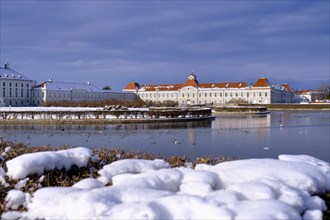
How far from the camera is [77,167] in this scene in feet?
21.7

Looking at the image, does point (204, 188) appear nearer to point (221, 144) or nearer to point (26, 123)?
point (221, 144)

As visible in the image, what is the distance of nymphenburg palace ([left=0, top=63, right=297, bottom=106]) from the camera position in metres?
89.0

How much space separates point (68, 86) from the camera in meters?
98.8

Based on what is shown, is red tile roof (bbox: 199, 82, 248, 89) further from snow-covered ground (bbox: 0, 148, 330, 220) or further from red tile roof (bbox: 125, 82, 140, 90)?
snow-covered ground (bbox: 0, 148, 330, 220)

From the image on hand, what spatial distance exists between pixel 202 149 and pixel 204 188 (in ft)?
30.8

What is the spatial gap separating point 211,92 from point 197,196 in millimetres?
106114

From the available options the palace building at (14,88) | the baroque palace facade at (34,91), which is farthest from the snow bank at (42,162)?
the palace building at (14,88)

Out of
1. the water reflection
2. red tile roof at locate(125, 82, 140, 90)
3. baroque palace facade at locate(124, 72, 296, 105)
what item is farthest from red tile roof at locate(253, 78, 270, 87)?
the water reflection

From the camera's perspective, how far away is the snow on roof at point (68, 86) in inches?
3691

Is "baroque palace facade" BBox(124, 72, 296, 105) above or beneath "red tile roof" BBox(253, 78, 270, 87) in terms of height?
beneath

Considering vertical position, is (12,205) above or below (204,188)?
below

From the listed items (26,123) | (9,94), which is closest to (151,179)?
(26,123)

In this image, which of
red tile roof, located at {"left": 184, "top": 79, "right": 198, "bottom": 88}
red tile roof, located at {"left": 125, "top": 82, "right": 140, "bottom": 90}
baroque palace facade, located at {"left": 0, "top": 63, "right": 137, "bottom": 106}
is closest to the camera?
baroque palace facade, located at {"left": 0, "top": 63, "right": 137, "bottom": 106}

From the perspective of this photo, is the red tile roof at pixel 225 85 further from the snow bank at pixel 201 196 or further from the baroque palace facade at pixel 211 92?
the snow bank at pixel 201 196
